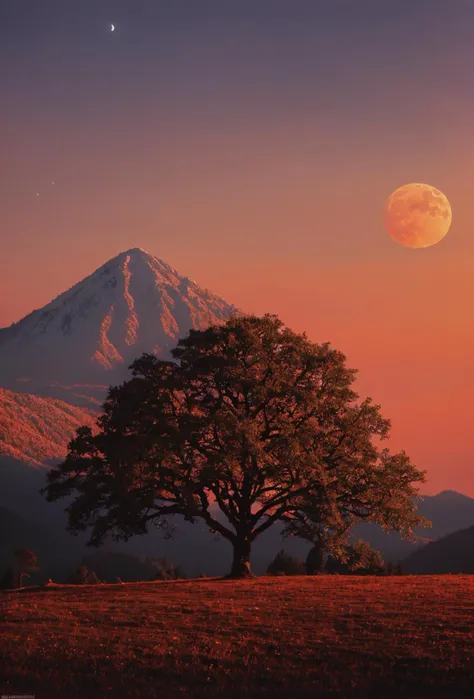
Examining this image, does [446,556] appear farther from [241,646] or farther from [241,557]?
[241,646]

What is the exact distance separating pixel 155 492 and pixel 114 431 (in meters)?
5.66

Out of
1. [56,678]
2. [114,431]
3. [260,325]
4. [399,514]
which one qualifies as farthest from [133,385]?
[56,678]

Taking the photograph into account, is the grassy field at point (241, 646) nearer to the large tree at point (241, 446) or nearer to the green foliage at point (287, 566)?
the large tree at point (241, 446)

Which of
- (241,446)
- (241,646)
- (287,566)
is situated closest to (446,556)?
(287,566)

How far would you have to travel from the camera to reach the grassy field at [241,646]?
75.3 feet

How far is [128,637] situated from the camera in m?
27.9

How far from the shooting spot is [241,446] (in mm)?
47312

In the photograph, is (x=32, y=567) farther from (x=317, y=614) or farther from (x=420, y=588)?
(x=317, y=614)

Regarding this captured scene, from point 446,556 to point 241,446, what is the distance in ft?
460

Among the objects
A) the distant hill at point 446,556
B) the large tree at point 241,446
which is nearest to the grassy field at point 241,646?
the large tree at point 241,446

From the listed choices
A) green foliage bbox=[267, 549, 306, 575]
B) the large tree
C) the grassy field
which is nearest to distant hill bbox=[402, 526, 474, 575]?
green foliage bbox=[267, 549, 306, 575]

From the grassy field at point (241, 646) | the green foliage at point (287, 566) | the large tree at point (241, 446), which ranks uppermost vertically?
the large tree at point (241, 446)

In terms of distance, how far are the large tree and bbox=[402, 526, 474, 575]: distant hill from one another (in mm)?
110602

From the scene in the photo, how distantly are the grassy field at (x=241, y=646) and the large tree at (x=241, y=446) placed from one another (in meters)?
10.5
